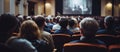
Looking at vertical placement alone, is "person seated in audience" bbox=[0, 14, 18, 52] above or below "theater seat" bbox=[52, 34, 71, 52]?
above

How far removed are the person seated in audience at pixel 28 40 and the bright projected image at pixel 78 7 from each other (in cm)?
2431

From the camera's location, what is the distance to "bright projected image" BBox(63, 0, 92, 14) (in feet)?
93.7

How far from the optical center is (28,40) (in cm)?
383

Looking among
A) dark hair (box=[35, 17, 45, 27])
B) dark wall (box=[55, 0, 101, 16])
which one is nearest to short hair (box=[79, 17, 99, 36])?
dark hair (box=[35, 17, 45, 27])

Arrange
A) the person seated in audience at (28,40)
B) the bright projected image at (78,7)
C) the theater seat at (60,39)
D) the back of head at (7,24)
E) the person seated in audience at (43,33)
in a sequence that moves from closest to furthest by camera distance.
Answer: the back of head at (7,24)
the person seated in audience at (28,40)
the person seated in audience at (43,33)
the theater seat at (60,39)
the bright projected image at (78,7)

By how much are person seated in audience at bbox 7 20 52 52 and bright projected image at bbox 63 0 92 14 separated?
24306mm

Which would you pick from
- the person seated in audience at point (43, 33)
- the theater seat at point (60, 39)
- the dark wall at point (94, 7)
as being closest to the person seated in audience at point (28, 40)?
the person seated in audience at point (43, 33)

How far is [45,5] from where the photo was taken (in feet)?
94.0

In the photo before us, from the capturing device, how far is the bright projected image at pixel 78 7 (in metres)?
28.5

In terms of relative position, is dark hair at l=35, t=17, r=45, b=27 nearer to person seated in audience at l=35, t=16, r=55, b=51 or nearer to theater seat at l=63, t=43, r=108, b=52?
person seated in audience at l=35, t=16, r=55, b=51

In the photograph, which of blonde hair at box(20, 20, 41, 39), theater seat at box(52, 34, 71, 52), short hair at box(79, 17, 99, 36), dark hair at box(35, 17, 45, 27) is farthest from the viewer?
theater seat at box(52, 34, 71, 52)

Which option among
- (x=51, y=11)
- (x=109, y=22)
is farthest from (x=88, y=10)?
(x=109, y=22)

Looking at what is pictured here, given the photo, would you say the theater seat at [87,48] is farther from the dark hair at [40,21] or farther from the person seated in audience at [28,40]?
the dark hair at [40,21]

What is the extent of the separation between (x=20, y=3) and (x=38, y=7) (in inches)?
340
